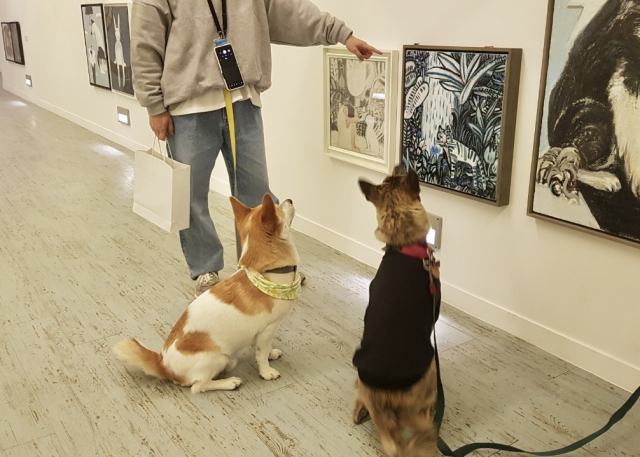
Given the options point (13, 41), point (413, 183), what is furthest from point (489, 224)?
point (13, 41)

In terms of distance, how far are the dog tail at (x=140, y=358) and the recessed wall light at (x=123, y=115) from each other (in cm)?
393

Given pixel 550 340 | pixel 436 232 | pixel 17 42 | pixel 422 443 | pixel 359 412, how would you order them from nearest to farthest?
pixel 422 443, pixel 359 412, pixel 550 340, pixel 436 232, pixel 17 42

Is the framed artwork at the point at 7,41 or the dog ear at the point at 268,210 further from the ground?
the framed artwork at the point at 7,41

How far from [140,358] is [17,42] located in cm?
787

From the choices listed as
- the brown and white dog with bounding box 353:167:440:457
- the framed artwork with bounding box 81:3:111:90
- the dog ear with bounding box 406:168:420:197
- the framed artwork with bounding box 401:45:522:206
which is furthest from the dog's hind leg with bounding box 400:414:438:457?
the framed artwork with bounding box 81:3:111:90

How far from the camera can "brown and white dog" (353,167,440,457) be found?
144 centimetres

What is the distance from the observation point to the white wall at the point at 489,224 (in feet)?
6.15

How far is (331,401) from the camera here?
72.1 inches


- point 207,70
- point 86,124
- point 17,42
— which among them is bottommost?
point 86,124

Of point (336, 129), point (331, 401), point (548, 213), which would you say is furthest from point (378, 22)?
point (331, 401)

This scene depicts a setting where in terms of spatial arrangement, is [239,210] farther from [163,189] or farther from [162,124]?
[162,124]

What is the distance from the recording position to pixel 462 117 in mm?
2168

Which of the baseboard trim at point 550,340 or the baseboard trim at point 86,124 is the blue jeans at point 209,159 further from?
the baseboard trim at point 86,124

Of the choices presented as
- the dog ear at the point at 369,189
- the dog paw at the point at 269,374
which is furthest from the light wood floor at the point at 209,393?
the dog ear at the point at 369,189
